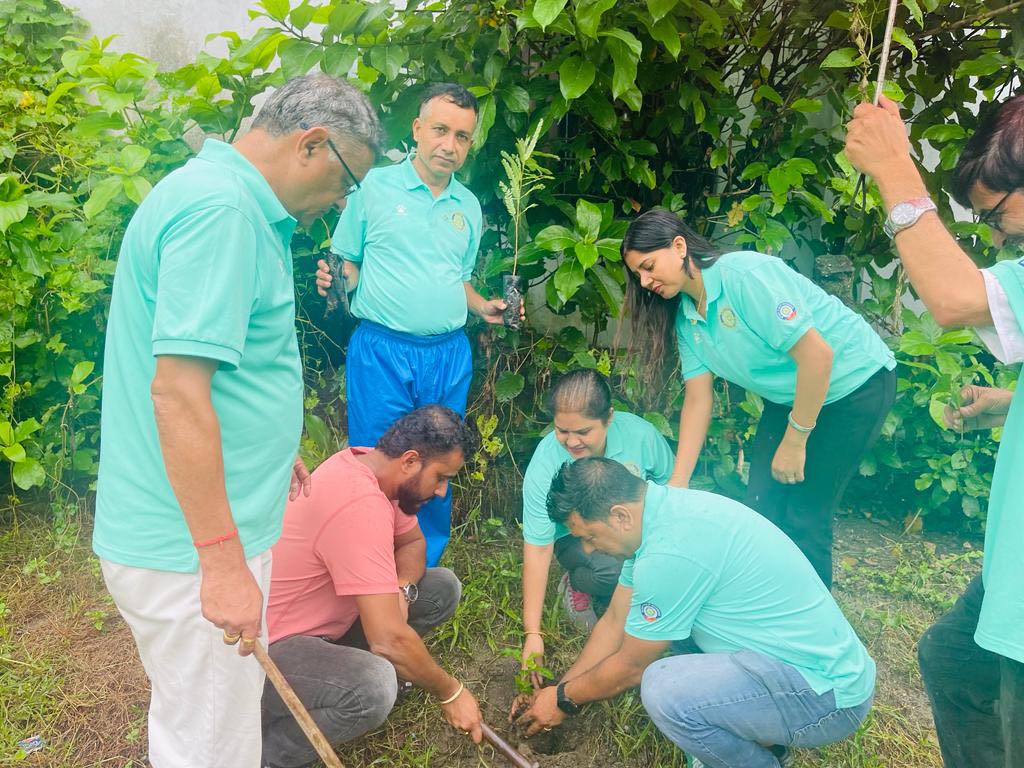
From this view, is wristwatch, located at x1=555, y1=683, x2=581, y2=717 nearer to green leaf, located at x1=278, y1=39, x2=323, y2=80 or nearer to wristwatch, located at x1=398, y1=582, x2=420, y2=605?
wristwatch, located at x1=398, y1=582, x2=420, y2=605

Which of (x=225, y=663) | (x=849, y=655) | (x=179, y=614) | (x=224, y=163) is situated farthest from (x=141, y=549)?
(x=849, y=655)

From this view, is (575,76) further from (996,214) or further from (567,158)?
(996,214)

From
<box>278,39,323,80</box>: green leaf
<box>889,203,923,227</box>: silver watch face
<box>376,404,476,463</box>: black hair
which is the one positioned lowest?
<box>376,404,476,463</box>: black hair

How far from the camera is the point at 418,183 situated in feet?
9.14

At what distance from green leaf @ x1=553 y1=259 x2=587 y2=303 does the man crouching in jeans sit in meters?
0.69

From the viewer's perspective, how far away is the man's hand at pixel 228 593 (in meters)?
1.44

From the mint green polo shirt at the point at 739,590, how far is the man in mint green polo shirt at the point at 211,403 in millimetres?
866

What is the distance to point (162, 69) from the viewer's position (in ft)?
12.5

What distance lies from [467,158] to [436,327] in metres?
0.70

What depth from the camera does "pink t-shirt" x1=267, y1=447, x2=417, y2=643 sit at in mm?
2059

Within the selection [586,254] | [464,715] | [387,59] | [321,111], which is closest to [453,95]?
[387,59]

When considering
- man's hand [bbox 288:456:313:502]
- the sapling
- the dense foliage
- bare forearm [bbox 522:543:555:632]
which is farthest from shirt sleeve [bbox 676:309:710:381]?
man's hand [bbox 288:456:313:502]

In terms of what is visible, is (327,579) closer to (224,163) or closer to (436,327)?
(436,327)

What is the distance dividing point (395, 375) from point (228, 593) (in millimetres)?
1424
